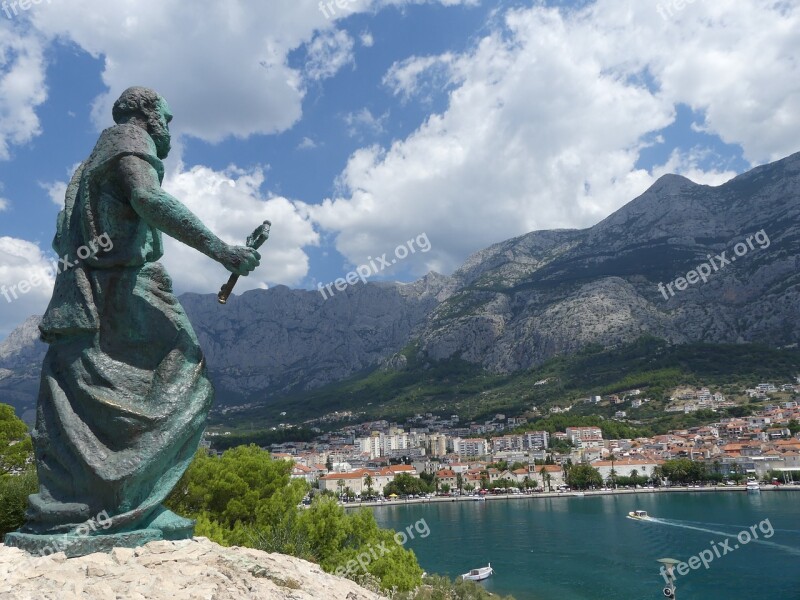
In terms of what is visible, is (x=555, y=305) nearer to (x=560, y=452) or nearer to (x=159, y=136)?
(x=560, y=452)

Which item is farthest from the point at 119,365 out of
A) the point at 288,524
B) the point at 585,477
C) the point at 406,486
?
the point at 585,477

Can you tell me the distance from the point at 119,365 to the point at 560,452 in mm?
90529

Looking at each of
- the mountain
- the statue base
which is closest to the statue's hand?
the statue base

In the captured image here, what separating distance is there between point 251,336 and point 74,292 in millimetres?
172112

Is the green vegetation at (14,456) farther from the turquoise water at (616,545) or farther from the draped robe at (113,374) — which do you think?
the turquoise water at (616,545)

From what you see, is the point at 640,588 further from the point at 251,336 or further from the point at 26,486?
the point at 251,336

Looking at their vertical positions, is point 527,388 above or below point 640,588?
above

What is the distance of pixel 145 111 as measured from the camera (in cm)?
505

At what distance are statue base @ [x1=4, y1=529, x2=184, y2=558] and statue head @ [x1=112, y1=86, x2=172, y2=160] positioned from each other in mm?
3089

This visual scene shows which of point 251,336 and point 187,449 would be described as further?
point 251,336

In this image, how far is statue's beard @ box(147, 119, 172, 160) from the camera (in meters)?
5.10

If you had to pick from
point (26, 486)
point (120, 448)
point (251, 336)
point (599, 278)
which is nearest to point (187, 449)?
point (120, 448)

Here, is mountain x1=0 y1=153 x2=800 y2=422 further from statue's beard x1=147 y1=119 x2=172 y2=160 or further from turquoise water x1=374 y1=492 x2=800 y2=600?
statue's beard x1=147 y1=119 x2=172 y2=160

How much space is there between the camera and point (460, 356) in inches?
5472
